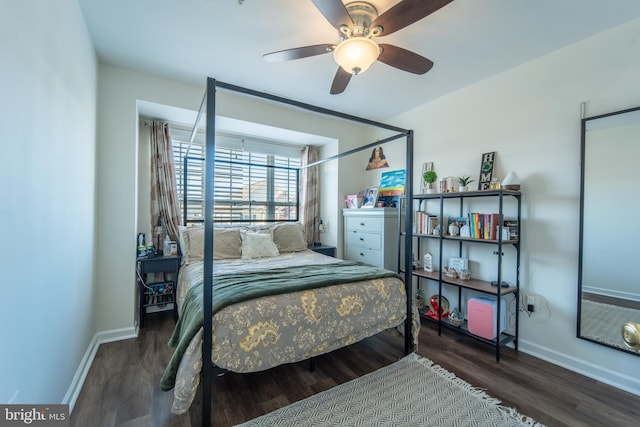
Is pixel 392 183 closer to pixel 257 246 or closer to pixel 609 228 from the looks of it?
pixel 257 246

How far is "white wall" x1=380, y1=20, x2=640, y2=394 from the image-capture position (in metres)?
1.92

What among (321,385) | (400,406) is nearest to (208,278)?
(321,385)

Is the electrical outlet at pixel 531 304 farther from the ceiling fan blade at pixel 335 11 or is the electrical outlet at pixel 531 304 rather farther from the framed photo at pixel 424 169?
the ceiling fan blade at pixel 335 11

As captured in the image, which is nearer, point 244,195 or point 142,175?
point 142,175

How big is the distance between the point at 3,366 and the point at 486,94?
372cm

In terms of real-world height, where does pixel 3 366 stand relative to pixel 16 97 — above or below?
below

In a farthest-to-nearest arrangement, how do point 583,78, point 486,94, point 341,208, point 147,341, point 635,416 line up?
point 341,208, point 486,94, point 147,341, point 583,78, point 635,416

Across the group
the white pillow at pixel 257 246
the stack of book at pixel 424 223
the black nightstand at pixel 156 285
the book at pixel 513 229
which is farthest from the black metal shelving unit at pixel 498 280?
the black nightstand at pixel 156 285

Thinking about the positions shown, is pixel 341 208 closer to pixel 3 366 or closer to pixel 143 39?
pixel 143 39

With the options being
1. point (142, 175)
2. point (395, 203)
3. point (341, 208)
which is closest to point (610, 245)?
point (395, 203)

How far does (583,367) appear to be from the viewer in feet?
6.64

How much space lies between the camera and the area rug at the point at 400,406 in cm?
152

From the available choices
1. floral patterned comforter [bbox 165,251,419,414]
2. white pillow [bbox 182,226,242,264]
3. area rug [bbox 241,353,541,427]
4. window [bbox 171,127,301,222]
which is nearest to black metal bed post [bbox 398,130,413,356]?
floral patterned comforter [bbox 165,251,419,414]

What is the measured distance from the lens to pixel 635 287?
6.03 ft
